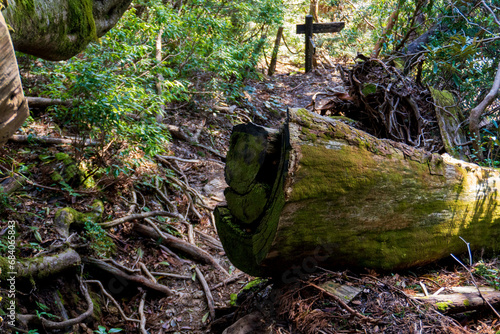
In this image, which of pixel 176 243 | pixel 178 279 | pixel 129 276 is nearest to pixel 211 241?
pixel 176 243

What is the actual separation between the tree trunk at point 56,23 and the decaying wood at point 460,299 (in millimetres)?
3413

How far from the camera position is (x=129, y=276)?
3.78m

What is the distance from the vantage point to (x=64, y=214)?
3.69 meters

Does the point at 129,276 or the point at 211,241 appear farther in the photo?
the point at 211,241

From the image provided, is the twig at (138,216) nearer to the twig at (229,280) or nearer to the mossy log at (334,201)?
the twig at (229,280)

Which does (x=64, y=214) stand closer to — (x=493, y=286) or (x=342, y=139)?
(x=342, y=139)

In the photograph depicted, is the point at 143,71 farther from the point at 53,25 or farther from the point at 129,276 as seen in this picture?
the point at 129,276

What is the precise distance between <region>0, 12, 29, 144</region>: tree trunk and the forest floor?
5.97ft

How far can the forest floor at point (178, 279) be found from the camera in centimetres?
223

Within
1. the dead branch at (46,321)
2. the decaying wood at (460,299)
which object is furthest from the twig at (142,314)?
the decaying wood at (460,299)

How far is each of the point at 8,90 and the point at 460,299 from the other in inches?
117

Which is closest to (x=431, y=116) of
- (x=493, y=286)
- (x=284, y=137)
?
(x=493, y=286)

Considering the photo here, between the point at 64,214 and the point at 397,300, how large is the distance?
339cm

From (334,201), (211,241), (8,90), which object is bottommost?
(211,241)
